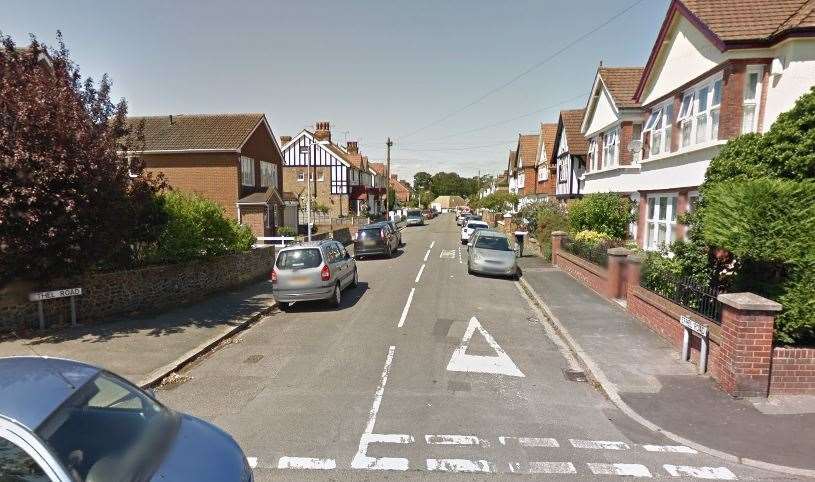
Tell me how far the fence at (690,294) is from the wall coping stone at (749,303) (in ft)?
2.05

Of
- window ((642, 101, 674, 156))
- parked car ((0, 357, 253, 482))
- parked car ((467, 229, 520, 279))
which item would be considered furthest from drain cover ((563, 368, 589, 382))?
window ((642, 101, 674, 156))

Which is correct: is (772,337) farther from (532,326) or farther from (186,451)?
(186,451)

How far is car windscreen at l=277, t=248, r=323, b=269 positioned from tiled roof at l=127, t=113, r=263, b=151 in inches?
638

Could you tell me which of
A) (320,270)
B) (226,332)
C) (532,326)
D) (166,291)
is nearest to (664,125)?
(532,326)

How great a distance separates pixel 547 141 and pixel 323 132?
24051 millimetres

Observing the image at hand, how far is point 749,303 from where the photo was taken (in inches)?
216

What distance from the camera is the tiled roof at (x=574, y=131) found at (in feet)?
83.2

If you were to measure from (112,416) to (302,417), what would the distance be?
2512 mm

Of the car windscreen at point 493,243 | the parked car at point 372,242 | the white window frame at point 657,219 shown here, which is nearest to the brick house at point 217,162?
the parked car at point 372,242

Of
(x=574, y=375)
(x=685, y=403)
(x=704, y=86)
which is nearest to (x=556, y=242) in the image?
(x=704, y=86)

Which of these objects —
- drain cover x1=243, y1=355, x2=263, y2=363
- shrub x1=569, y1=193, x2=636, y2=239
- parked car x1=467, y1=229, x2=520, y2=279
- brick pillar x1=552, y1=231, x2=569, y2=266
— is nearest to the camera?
drain cover x1=243, y1=355, x2=263, y2=363

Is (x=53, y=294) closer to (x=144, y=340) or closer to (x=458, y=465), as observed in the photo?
(x=144, y=340)

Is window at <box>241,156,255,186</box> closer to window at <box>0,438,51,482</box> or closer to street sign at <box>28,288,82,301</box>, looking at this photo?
street sign at <box>28,288,82,301</box>

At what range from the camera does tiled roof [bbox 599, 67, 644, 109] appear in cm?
1745
